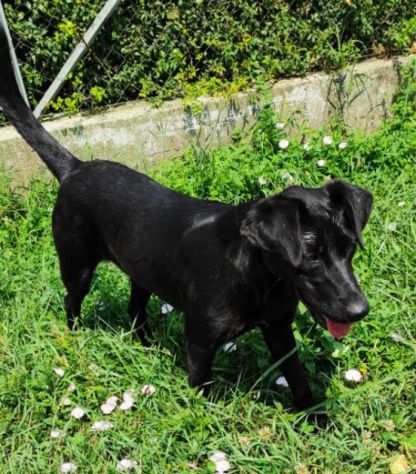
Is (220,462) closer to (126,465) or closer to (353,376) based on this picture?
(126,465)

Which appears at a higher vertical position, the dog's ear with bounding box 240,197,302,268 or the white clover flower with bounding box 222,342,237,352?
the dog's ear with bounding box 240,197,302,268

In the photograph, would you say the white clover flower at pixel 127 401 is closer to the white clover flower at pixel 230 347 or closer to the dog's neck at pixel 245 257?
the white clover flower at pixel 230 347

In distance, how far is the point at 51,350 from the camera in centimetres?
336

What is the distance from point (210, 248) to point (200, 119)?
7.33 feet

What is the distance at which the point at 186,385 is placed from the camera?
125 inches

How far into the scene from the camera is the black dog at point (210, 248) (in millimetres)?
2375

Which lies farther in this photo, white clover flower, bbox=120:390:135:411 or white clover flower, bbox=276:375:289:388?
white clover flower, bbox=276:375:289:388

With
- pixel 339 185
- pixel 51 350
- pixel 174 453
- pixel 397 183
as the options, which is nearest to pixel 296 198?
pixel 339 185

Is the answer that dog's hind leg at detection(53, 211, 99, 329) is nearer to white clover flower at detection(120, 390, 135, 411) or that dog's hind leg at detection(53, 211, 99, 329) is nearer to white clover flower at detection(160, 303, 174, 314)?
white clover flower at detection(160, 303, 174, 314)

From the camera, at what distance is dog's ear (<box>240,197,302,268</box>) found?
2.28 metres

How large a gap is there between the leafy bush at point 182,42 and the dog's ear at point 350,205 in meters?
2.61

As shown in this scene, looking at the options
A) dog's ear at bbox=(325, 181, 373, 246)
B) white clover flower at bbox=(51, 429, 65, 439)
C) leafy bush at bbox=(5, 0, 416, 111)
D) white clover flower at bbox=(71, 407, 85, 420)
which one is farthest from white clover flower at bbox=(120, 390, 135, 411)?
leafy bush at bbox=(5, 0, 416, 111)

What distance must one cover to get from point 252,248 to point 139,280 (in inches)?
28.8

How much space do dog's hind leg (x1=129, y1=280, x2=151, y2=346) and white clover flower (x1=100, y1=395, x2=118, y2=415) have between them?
1.68 feet
